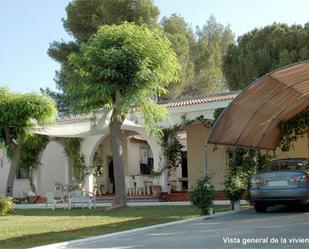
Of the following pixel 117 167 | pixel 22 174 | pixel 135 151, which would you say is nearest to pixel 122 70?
pixel 117 167

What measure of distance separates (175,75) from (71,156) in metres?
9.18

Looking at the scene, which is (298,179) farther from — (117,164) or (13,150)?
(13,150)

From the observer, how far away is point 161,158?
23328 mm

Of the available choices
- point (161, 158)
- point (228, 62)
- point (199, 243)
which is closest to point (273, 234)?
point (199, 243)

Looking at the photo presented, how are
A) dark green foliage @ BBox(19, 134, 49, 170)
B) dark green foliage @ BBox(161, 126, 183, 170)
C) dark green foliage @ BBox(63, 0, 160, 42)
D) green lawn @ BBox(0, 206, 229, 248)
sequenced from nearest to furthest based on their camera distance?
green lawn @ BBox(0, 206, 229, 248)
dark green foliage @ BBox(161, 126, 183, 170)
dark green foliage @ BBox(19, 134, 49, 170)
dark green foliage @ BBox(63, 0, 160, 42)

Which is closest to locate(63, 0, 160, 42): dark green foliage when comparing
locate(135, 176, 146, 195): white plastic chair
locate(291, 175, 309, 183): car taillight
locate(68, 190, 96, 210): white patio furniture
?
locate(135, 176, 146, 195): white plastic chair

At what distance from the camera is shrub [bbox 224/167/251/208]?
50.8 feet

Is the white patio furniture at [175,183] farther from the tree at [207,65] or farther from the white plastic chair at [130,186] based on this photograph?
the tree at [207,65]

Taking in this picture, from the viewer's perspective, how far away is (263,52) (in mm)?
35781

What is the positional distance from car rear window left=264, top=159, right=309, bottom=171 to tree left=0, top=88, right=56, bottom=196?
1215cm

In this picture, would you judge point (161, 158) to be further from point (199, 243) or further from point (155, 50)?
point (199, 243)

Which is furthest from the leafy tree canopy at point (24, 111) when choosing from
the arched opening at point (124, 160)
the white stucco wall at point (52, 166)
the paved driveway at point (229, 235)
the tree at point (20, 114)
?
the paved driveway at point (229, 235)

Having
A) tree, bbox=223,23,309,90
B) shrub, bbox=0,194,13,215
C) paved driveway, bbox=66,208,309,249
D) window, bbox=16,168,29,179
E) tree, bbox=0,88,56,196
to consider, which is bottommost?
paved driveway, bbox=66,208,309,249

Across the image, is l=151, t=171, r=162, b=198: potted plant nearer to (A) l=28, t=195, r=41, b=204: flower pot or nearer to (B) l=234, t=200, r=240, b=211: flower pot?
(A) l=28, t=195, r=41, b=204: flower pot
